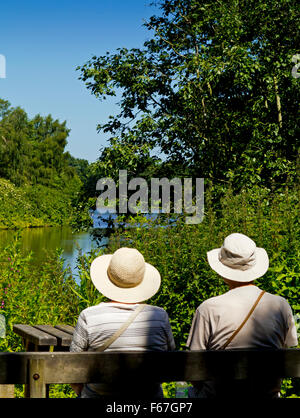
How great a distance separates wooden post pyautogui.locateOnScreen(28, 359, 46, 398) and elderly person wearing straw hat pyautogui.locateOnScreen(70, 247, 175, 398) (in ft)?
1.33

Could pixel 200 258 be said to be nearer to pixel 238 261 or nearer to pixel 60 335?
pixel 60 335

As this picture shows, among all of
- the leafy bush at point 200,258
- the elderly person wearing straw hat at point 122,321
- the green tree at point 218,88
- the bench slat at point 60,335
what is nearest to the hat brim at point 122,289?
the elderly person wearing straw hat at point 122,321

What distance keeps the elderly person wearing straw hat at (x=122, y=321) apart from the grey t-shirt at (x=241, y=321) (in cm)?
18

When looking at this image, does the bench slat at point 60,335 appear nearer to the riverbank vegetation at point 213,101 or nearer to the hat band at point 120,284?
the hat band at point 120,284

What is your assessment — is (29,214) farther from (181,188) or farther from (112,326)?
(112,326)

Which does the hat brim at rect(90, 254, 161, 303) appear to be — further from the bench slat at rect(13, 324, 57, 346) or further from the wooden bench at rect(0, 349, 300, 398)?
the bench slat at rect(13, 324, 57, 346)

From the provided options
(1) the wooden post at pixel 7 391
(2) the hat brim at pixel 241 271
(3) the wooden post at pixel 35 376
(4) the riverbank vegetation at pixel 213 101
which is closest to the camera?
(3) the wooden post at pixel 35 376

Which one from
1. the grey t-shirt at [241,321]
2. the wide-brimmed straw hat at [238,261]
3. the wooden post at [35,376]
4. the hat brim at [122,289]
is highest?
the wide-brimmed straw hat at [238,261]

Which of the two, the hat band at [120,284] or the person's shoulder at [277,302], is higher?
the hat band at [120,284]

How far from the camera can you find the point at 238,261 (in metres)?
2.86

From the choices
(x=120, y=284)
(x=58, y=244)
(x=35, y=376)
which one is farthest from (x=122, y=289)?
(x=58, y=244)

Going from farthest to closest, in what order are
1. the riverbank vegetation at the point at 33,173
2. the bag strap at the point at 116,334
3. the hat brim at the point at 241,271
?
the riverbank vegetation at the point at 33,173 < the hat brim at the point at 241,271 < the bag strap at the point at 116,334

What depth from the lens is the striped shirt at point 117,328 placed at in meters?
2.52

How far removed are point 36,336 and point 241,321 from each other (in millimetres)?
1523
